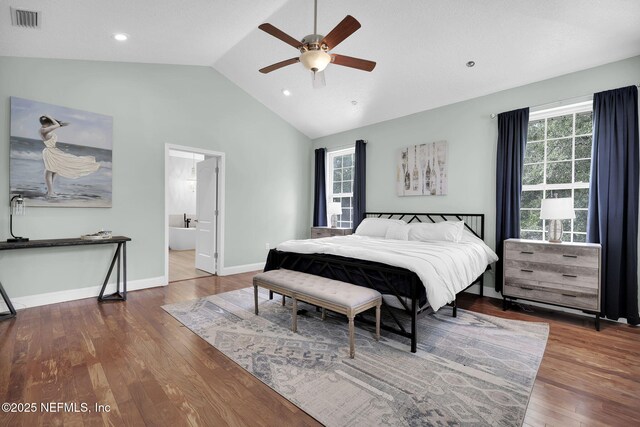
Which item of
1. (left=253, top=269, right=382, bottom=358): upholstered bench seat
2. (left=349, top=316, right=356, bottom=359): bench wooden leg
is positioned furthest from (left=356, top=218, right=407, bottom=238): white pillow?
(left=349, top=316, right=356, bottom=359): bench wooden leg

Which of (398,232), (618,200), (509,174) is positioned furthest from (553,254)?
(398,232)

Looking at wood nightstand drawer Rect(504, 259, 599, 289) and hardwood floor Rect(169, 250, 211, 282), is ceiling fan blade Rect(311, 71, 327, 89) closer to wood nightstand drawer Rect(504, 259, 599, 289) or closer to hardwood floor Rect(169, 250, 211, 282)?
wood nightstand drawer Rect(504, 259, 599, 289)

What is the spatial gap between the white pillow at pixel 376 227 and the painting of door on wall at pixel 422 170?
659 millimetres

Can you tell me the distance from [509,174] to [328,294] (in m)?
3.04

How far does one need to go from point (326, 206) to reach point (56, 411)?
16.8ft

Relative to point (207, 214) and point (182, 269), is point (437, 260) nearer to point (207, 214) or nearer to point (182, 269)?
point (207, 214)

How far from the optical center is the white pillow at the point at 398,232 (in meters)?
4.26

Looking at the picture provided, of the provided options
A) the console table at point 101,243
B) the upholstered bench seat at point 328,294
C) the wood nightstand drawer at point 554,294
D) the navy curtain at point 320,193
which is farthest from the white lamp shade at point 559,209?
the console table at point 101,243

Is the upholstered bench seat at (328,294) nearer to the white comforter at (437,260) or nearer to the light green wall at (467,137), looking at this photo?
the white comforter at (437,260)

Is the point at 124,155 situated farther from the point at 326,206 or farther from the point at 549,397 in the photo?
the point at 549,397

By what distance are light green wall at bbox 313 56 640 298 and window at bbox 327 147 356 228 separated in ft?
1.85

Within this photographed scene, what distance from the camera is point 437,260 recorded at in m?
2.74

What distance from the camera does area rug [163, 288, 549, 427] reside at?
1.74 m

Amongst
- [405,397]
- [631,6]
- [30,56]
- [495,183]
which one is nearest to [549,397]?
[405,397]
